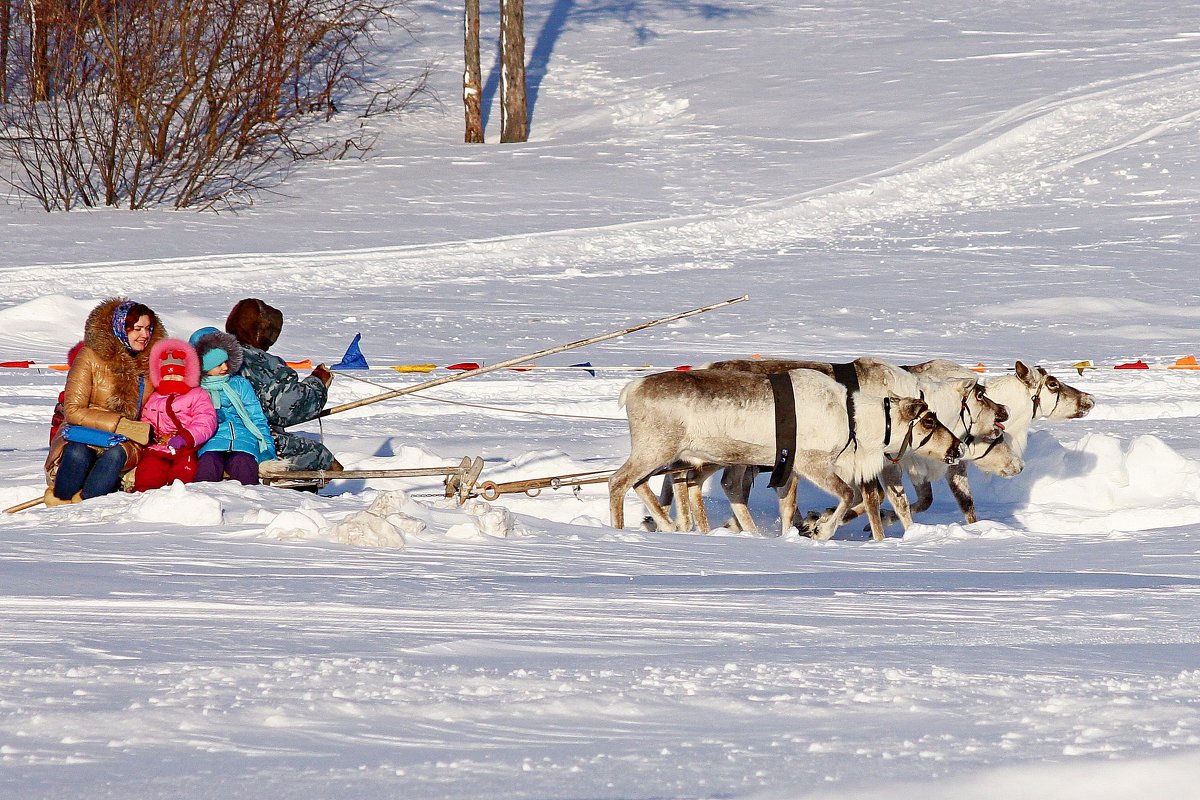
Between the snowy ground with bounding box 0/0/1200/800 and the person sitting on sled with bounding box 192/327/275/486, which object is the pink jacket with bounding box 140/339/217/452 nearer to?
the person sitting on sled with bounding box 192/327/275/486

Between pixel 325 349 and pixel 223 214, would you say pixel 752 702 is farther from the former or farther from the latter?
pixel 223 214

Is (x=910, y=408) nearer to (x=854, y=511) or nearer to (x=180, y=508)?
(x=854, y=511)

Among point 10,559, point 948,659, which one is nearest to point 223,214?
point 10,559

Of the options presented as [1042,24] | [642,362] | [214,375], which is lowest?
[642,362]

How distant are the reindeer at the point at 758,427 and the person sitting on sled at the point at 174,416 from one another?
2.03 metres

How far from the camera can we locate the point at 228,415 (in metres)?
7.25

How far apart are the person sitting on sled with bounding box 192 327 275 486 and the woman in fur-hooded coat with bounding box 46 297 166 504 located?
0.90ft

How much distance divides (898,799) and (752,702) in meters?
0.71

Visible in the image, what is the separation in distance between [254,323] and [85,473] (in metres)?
1.08

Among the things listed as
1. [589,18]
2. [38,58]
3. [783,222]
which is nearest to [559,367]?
[783,222]

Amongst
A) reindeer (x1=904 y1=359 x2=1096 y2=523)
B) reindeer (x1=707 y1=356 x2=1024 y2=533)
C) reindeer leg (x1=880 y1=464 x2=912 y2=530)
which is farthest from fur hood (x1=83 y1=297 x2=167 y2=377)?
reindeer (x1=904 y1=359 x2=1096 y2=523)

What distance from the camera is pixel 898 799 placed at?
8.46 ft

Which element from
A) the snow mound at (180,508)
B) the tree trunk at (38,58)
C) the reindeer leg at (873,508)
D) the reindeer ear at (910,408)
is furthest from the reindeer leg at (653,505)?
the tree trunk at (38,58)

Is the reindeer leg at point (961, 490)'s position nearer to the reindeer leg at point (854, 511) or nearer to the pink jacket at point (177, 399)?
the reindeer leg at point (854, 511)
